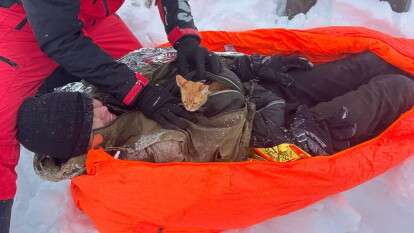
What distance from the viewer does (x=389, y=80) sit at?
169 cm

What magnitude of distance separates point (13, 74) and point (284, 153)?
97 cm

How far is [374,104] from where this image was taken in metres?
1.64

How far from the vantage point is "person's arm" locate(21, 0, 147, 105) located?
146cm

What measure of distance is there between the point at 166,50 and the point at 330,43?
629 mm

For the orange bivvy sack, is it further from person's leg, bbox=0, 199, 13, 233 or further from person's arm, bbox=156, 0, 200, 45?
person's arm, bbox=156, 0, 200, 45

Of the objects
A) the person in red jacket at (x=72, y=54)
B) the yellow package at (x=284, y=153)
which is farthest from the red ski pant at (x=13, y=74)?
the yellow package at (x=284, y=153)

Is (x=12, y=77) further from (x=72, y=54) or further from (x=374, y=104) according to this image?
(x=374, y=104)

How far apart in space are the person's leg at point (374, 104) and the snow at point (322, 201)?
0.70 ft

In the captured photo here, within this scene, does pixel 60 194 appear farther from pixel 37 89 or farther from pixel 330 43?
pixel 330 43

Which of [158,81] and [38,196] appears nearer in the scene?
[158,81]

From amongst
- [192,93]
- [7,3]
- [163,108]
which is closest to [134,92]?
[163,108]

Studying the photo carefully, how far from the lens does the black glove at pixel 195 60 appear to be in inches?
62.9

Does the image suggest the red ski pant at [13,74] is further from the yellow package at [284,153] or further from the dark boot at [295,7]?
the dark boot at [295,7]

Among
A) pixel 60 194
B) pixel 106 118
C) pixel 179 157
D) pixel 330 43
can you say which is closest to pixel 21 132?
pixel 106 118
